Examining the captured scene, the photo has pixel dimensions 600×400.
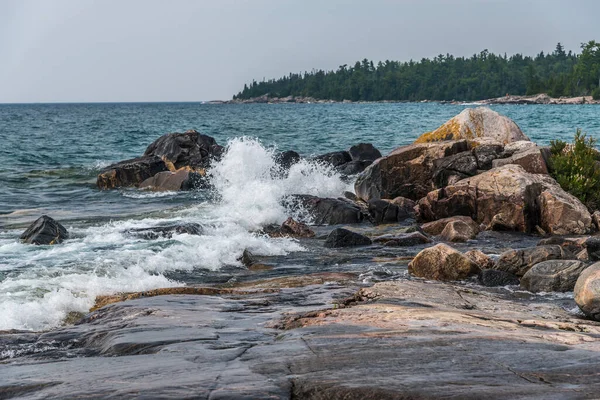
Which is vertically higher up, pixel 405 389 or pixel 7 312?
pixel 405 389

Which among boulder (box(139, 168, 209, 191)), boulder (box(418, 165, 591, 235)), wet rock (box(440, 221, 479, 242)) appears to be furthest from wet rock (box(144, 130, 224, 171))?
wet rock (box(440, 221, 479, 242))

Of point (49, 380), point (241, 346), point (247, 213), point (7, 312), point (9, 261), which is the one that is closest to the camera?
point (49, 380)

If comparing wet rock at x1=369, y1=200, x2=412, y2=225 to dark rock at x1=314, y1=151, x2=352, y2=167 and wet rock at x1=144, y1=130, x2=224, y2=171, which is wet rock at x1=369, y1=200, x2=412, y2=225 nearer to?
dark rock at x1=314, y1=151, x2=352, y2=167

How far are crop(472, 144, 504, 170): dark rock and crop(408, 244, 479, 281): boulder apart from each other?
29.0ft

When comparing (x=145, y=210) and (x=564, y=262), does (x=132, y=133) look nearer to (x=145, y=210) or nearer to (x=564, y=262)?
(x=145, y=210)

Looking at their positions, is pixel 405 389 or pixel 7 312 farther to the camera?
pixel 7 312

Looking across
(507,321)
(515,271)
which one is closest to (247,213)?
(515,271)

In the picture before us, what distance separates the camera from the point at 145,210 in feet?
72.9

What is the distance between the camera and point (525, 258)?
39.8 ft

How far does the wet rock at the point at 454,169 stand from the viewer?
20219 millimetres

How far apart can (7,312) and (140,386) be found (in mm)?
6327

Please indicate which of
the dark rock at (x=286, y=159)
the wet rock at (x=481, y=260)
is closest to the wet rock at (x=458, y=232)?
the wet rock at (x=481, y=260)

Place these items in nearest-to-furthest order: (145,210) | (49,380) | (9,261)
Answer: (49,380), (9,261), (145,210)

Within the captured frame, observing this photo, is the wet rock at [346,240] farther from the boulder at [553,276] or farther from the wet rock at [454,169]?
the wet rock at [454,169]
